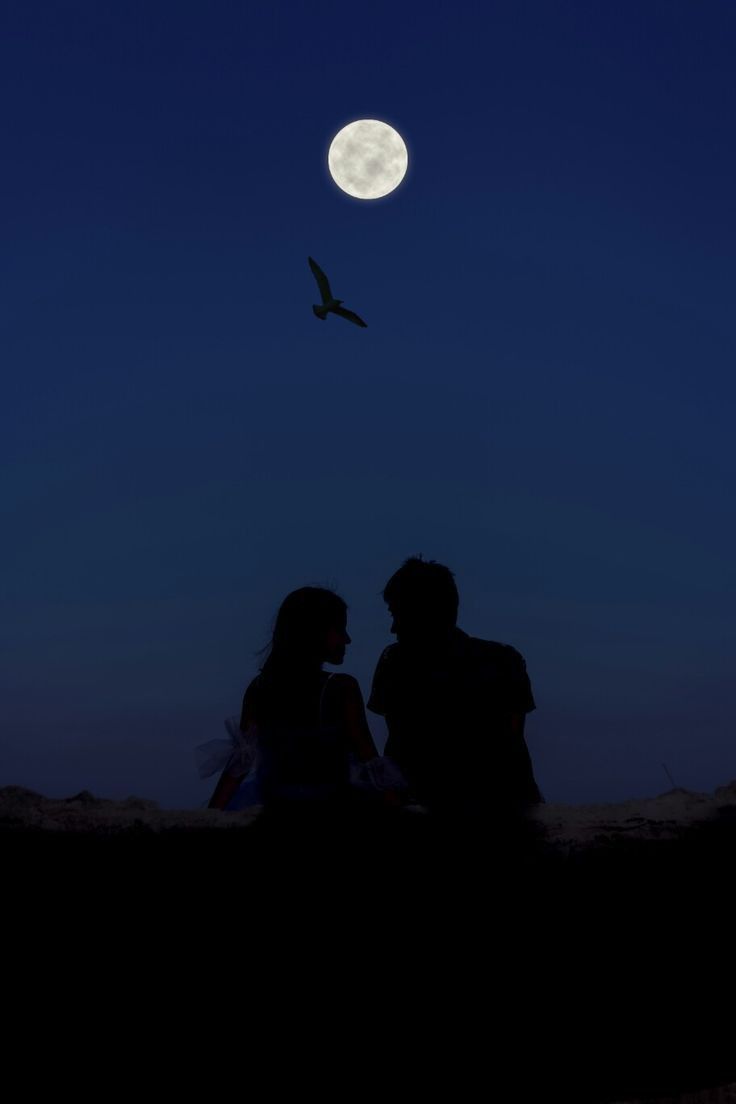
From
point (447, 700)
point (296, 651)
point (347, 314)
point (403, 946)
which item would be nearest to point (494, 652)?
point (447, 700)

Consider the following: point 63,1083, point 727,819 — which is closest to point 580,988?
point 727,819

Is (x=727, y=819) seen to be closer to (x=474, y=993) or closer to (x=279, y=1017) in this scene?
(x=474, y=993)

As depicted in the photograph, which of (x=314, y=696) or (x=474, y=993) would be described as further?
(x=314, y=696)

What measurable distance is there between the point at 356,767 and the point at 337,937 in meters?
1.40

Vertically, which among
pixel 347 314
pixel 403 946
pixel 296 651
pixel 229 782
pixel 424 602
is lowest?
pixel 403 946

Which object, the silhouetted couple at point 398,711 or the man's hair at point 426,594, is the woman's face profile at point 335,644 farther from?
the man's hair at point 426,594

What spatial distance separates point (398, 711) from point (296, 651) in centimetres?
61

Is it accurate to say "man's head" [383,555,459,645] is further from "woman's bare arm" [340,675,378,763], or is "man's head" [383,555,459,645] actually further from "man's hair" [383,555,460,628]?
"woman's bare arm" [340,675,378,763]

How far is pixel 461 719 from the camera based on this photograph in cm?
409

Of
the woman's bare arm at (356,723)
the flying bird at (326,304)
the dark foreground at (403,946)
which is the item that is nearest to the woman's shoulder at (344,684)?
the woman's bare arm at (356,723)

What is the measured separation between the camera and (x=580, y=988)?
255 centimetres

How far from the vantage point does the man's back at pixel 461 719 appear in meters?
4.04

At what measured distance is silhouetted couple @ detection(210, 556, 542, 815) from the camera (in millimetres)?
3826

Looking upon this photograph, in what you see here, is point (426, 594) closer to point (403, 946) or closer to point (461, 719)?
point (461, 719)
